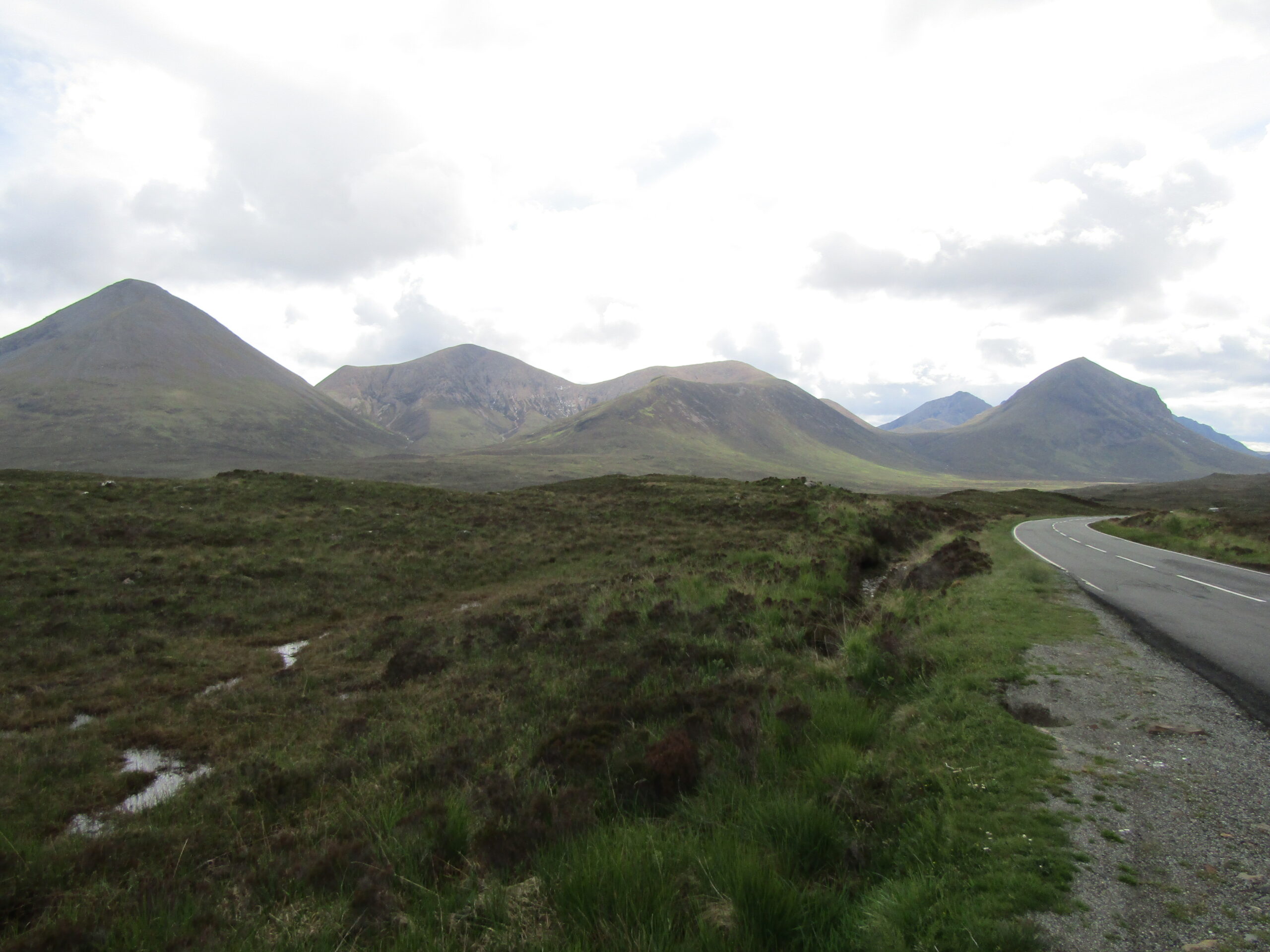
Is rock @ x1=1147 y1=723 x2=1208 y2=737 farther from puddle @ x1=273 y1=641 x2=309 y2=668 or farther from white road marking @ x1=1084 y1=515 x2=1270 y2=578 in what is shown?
white road marking @ x1=1084 y1=515 x2=1270 y2=578

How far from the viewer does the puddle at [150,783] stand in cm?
700

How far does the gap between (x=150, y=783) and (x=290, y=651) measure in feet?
23.9

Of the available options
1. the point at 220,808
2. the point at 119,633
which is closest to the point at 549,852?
the point at 220,808

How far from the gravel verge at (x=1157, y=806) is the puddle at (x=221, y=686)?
46.7 feet

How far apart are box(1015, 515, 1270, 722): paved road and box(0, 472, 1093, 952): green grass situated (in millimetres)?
1460

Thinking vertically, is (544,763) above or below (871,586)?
below

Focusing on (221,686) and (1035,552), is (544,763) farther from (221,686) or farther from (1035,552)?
(1035,552)

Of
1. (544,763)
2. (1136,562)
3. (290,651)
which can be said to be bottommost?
(290,651)

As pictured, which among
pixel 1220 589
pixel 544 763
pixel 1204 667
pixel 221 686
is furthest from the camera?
pixel 1220 589

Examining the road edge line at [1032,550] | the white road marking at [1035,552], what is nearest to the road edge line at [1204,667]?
the road edge line at [1032,550]

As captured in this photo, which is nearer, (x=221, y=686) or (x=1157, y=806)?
(x=1157, y=806)

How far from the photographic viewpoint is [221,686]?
1236 cm

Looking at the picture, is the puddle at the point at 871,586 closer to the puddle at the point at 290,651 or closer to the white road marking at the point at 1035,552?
the white road marking at the point at 1035,552

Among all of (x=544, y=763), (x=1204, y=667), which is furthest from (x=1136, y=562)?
(x=544, y=763)
